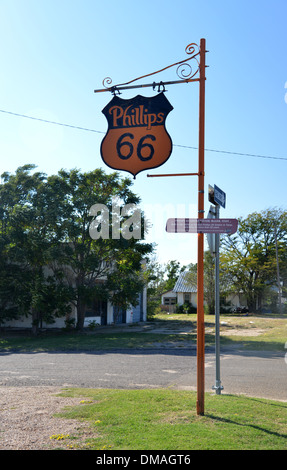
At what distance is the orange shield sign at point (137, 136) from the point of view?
644 cm

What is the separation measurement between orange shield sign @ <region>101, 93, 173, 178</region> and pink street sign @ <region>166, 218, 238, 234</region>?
0.92 meters

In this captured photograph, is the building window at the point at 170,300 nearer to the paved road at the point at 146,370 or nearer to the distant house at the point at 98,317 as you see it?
the distant house at the point at 98,317

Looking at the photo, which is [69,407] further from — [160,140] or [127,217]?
[127,217]

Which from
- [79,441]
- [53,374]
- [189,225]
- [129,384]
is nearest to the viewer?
[79,441]

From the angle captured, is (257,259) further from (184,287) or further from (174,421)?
(174,421)

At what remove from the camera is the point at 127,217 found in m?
22.2

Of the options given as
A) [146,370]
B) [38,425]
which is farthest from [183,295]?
[38,425]

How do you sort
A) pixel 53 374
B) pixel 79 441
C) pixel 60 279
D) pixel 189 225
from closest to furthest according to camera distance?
pixel 79 441 < pixel 189 225 < pixel 53 374 < pixel 60 279

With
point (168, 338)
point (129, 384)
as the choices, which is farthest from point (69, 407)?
point (168, 338)

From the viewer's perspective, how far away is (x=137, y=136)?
6.49m

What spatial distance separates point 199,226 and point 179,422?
2.54 m

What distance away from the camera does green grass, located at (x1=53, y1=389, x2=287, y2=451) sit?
464 cm

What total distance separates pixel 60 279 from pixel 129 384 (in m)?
13.8
